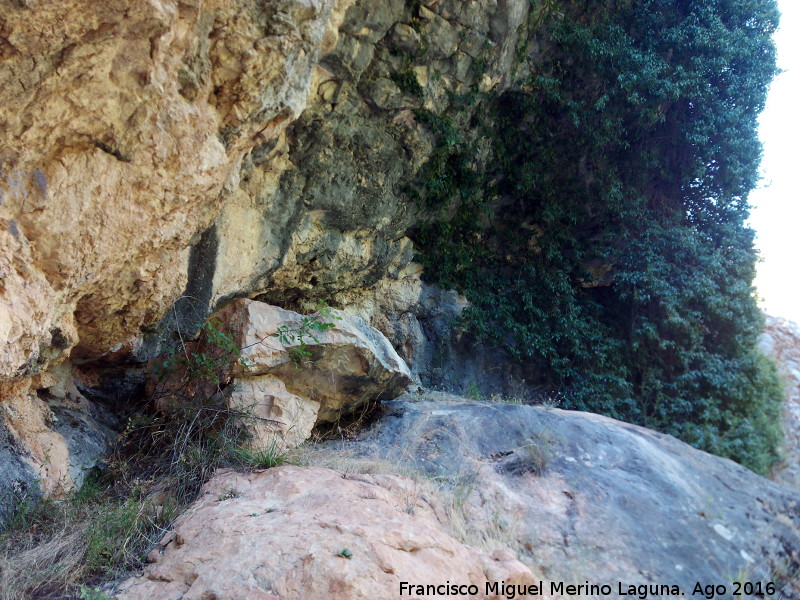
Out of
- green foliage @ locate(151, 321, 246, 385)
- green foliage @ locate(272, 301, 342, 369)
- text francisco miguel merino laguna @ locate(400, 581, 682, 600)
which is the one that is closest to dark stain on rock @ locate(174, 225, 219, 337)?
green foliage @ locate(151, 321, 246, 385)

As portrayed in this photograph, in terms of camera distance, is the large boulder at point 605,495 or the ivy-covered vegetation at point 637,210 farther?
the ivy-covered vegetation at point 637,210

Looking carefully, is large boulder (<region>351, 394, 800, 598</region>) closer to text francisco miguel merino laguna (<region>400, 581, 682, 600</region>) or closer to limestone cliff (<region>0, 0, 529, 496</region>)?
text francisco miguel merino laguna (<region>400, 581, 682, 600</region>)

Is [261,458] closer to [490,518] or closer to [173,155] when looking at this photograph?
[490,518]

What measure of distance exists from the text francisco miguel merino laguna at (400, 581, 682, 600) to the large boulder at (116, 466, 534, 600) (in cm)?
3

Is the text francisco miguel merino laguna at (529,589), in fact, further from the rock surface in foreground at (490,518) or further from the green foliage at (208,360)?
the green foliage at (208,360)

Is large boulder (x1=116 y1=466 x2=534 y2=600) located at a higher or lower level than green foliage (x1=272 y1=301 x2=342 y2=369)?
lower

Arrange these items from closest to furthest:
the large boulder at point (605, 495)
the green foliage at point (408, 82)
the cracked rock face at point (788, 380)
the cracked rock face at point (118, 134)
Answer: the cracked rock face at point (118, 134) → the large boulder at point (605, 495) → the green foliage at point (408, 82) → the cracked rock face at point (788, 380)

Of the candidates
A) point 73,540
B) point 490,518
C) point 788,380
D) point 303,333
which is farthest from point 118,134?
point 788,380

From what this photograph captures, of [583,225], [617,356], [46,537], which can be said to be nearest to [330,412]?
[46,537]

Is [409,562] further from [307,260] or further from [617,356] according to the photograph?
[617,356]

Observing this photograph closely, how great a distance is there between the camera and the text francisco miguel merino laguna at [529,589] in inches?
118

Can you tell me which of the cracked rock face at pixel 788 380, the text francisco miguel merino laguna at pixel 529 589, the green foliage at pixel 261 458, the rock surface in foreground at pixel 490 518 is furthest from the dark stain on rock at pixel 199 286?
the cracked rock face at pixel 788 380

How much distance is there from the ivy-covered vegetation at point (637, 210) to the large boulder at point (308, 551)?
5.81 m

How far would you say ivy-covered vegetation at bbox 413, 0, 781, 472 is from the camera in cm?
929
